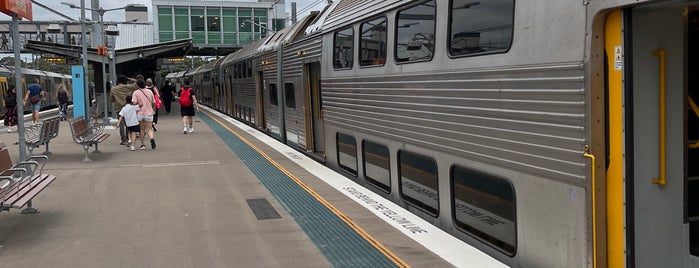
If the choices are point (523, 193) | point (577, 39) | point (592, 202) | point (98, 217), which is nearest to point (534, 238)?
point (523, 193)

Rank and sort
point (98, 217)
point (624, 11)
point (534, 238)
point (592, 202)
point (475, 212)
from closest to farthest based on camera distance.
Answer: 1. point (624, 11)
2. point (592, 202)
3. point (534, 238)
4. point (475, 212)
5. point (98, 217)

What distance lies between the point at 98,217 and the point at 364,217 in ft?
9.24

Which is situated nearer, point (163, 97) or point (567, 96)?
point (567, 96)

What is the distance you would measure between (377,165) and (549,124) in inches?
137

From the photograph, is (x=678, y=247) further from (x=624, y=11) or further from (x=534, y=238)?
(x=624, y=11)

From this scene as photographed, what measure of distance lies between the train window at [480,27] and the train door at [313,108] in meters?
5.22

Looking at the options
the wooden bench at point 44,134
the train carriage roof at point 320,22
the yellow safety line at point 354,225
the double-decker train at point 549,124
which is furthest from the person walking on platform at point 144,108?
the double-decker train at point 549,124

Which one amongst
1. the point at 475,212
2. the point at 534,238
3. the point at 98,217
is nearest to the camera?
the point at 534,238

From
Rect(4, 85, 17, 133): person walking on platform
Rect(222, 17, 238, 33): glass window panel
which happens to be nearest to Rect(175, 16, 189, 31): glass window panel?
Rect(222, 17, 238, 33): glass window panel

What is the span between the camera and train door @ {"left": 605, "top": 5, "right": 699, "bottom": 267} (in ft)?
10.1

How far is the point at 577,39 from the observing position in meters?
3.24

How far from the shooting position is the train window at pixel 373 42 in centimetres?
602

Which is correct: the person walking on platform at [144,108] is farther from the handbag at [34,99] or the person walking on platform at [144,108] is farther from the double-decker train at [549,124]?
the handbag at [34,99]

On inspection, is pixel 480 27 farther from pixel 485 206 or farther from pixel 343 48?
pixel 343 48
